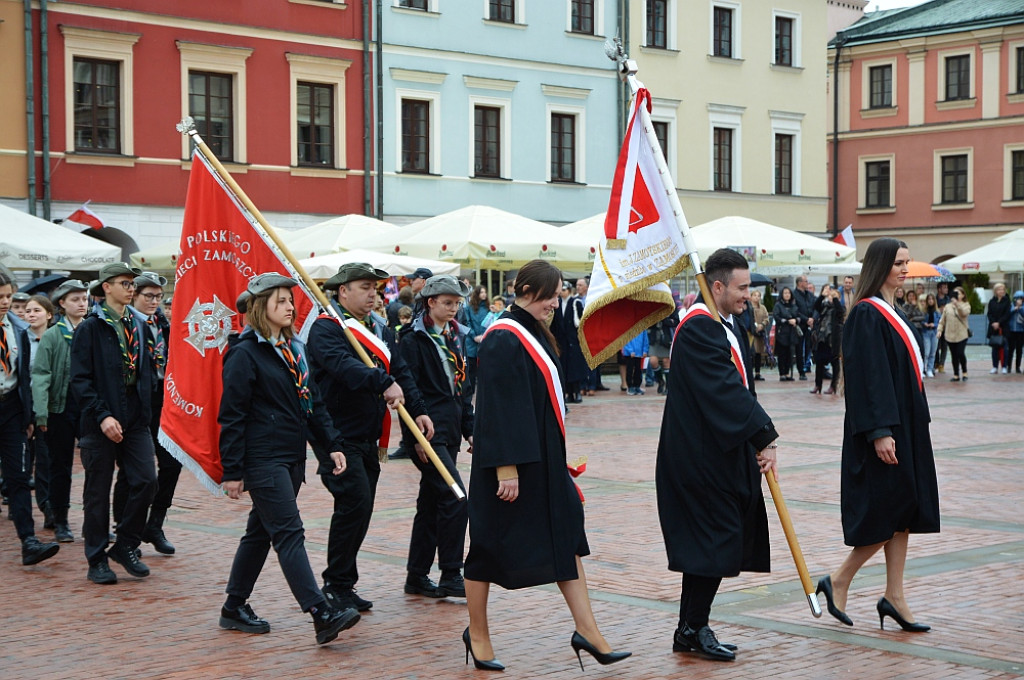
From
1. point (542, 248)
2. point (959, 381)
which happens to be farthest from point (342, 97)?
point (959, 381)

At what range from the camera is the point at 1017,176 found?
2008 inches

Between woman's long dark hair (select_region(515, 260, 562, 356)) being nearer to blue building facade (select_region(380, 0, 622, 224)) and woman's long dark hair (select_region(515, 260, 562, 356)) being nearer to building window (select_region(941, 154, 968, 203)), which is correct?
blue building facade (select_region(380, 0, 622, 224))

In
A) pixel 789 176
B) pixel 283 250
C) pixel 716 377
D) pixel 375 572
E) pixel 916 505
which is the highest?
pixel 789 176

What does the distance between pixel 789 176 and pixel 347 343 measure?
3541 cm

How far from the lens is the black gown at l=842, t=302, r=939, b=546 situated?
6.86 meters

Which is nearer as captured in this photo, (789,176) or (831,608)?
(831,608)

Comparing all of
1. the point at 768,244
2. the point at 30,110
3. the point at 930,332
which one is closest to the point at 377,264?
the point at 768,244

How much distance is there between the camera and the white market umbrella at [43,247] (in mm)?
16875

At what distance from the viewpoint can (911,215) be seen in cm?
5306

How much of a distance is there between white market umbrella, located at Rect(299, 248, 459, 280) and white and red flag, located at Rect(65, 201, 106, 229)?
7.21 meters

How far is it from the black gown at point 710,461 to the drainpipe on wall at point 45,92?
22618 millimetres

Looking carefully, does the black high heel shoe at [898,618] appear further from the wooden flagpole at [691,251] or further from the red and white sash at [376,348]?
the red and white sash at [376,348]

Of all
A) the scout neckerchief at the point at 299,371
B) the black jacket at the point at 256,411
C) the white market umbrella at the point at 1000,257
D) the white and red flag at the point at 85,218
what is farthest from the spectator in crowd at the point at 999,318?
the black jacket at the point at 256,411

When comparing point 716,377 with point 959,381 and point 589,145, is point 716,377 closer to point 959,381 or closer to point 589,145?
point 959,381
